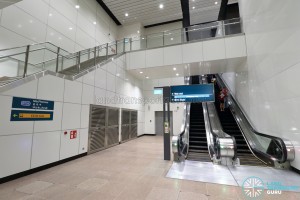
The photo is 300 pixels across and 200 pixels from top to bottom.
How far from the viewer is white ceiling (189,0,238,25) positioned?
11547 mm

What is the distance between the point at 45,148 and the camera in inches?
Result: 179

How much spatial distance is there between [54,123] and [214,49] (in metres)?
7.83

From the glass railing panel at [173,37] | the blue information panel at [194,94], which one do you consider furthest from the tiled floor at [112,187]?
the glass railing panel at [173,37]

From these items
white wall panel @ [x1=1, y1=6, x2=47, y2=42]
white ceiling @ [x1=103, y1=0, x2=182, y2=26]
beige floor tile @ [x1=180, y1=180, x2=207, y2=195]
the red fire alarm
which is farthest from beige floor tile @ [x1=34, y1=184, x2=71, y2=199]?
white ceiling @ [x1=103, y1=0, x2=182, y2=26]

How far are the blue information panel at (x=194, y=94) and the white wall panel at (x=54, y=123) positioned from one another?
158 inches

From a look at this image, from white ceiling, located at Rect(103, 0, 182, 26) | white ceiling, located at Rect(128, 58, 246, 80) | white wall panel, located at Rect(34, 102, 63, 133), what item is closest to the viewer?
white wall panel, located at Rect(34, 102, 63, 133)

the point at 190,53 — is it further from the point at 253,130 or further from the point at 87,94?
the point at 87,94

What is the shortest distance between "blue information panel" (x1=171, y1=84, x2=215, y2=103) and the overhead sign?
13.9ft

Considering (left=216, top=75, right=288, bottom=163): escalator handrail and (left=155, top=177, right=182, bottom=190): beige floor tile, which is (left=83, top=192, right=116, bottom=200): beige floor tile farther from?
(left=216, top=75, right=288, bottom=163): escalator handrail

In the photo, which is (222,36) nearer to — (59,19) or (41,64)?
(41,64)

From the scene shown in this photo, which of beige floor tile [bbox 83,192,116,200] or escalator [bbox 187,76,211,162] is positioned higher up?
escalator [bbox 187,76,211,162]

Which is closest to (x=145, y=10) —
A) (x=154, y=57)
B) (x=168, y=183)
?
(x=154, y=57)

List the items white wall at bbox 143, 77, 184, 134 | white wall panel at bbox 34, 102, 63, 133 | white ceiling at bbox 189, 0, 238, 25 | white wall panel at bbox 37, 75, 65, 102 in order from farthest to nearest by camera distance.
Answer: white wall at bbox 143, 77, 184, 134 < white ceiling at bbox 189, 0, 238, 25 < white wall panel at bbox 37, 75, 65, 102 < white wall panel at bbox 34, 102, 63, 133

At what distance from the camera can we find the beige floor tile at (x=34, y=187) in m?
3.16
